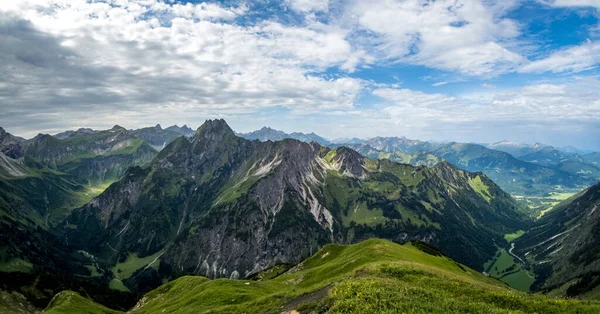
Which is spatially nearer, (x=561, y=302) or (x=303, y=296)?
(x=561, y=302)

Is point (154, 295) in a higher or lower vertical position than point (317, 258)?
lower

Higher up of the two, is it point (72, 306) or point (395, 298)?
point (395, 298)

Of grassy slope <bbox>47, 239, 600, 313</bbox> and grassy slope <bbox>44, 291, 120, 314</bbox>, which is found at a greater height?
grassy slope <bbox>47, 239, 600, 313</bbox>

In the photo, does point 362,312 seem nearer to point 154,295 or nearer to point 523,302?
point 523,302

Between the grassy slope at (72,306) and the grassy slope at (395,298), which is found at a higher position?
the grassy slope at (395,298)

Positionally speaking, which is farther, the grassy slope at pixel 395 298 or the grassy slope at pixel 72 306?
the grassy slope at pixel 72 306

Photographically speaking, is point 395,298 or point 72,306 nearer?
point 395,298

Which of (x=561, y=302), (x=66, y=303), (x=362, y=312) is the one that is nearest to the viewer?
(x=362, y=312)

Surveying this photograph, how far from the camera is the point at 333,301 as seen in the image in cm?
3669

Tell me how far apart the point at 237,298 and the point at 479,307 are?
52.8m

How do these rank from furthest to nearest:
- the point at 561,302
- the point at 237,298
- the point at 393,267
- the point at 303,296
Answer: the point at 237,298
the point at 393,267
the point at 303,296
the point at 561,302

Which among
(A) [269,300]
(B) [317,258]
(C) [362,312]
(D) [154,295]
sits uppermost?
(C) [362,312]

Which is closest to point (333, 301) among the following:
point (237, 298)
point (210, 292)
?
A: point (237, 298)

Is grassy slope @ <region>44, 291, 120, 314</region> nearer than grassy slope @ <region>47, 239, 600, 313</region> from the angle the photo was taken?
No
